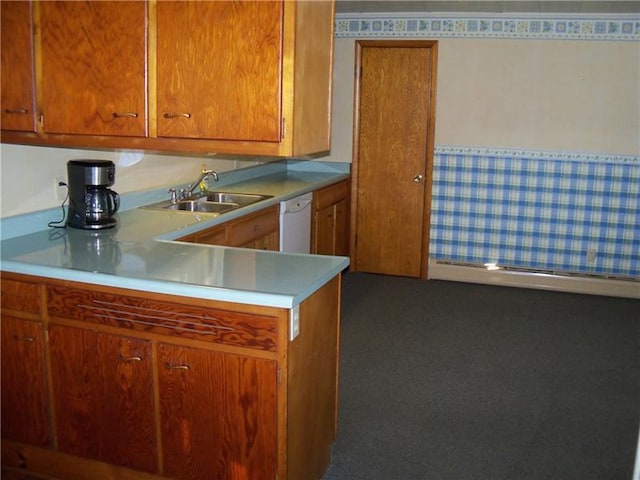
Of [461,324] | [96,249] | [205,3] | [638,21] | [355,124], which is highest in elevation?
[638,21]

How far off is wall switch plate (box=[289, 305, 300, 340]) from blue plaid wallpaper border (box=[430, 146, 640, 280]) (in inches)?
152

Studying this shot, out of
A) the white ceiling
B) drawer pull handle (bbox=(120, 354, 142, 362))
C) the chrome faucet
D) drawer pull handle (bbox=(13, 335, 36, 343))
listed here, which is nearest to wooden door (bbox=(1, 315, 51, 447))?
drawer pull handle (bbox=(13, 335, 36, 343))

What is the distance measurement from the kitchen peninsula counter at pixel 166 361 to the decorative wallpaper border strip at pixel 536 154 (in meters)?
3.42

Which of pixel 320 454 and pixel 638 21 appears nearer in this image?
pixel 320 454

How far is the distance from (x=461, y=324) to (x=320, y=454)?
2.33m

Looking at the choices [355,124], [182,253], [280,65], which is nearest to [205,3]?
[280,65]

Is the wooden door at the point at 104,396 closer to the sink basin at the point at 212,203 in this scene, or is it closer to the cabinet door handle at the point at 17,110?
the cabinet door handle at the point at 17,110

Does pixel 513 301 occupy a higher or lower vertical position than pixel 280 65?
lower

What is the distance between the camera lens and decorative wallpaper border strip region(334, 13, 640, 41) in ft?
17.7

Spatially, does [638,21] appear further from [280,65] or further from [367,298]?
[280,65]

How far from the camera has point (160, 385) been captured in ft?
8.20

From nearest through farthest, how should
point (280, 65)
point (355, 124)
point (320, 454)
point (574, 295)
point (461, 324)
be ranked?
Answer: point (280, 65)
point (320, 454)
point (461, 324)
point (574, 295)
point (355, 124)

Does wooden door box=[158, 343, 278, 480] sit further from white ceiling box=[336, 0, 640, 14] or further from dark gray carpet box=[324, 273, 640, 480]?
white ceiling box=[336, 0, 640, 14]

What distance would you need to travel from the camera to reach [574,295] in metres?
5.69
